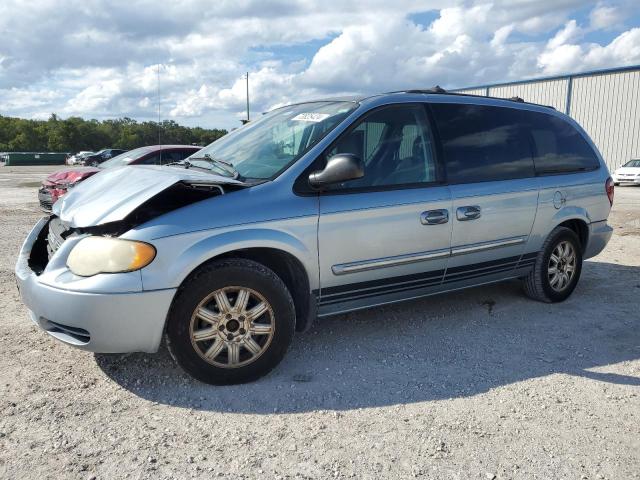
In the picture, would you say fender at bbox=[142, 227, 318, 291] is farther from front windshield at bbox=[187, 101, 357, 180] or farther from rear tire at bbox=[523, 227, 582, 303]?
rear tire at bbox=[523, 227, 582, 303]

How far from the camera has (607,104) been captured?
88.0ft

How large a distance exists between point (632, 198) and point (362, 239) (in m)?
16.2

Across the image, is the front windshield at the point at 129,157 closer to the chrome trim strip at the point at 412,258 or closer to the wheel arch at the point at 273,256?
the wheel arch at the point at 273,256

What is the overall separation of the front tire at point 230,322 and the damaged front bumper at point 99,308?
0.13 m

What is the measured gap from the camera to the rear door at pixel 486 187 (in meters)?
4.11

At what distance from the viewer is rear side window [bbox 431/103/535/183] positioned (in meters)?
4.13

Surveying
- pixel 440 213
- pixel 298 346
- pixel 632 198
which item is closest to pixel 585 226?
pixel 440 213

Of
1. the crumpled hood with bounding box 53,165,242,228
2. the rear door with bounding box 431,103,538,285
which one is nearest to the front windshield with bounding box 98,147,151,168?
the crumpled hood with bounding box 53,165,242,228

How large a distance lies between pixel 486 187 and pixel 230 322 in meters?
2.32

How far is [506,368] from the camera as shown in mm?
3578

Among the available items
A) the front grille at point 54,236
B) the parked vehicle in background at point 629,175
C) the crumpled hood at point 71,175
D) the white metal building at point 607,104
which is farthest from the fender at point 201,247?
the white metal building at point 607,104

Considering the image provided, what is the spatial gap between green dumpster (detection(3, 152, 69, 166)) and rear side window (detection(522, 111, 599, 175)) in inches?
2114

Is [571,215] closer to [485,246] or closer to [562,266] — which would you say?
[562,266]

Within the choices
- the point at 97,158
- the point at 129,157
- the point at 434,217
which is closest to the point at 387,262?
the point at 434,217
